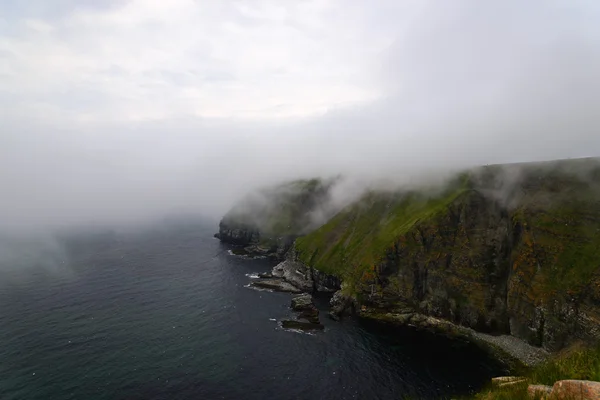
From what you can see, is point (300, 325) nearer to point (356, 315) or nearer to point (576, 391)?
point (356, 315)

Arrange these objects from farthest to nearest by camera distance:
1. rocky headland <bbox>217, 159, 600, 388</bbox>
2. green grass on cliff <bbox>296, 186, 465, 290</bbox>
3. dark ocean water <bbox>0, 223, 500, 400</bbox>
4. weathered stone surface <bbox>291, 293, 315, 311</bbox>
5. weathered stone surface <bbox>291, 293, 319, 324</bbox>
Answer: green grass on cliff <bbox>296, 186, 465, 290</bbox> → weathered stone surface <bbox>291, 293, 315, 311</bbox> → weathered stone surface <bbox>291, 293, 319, 324</bbox> → rocky headland <bbox>217, 159, 600, 388</bbox> → dark ocean water <bbox>0, 223, 500, 400</bbox>

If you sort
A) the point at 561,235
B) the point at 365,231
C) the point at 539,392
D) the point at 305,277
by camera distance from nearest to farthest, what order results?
the point at 539,392, the point at 561,235, the point at 305,277, the point at 365,231

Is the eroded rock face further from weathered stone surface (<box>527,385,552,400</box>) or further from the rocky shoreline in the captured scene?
weathered stone surface (<box>527,385,552,400</box>)

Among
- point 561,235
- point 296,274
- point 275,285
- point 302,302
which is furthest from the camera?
point 296,274

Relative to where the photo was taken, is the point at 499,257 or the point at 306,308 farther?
the point at 306,308

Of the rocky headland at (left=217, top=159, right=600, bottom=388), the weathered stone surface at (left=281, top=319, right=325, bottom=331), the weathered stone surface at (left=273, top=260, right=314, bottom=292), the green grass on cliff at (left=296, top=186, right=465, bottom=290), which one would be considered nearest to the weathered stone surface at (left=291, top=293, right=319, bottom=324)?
the weathered stone surface at (left=281, top=319, right=325, bottom=331)

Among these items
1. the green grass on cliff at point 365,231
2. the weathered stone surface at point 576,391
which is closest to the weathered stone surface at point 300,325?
the green grass on cliff at point 365,231

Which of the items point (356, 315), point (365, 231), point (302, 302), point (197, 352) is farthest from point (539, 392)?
point (365, 231)
